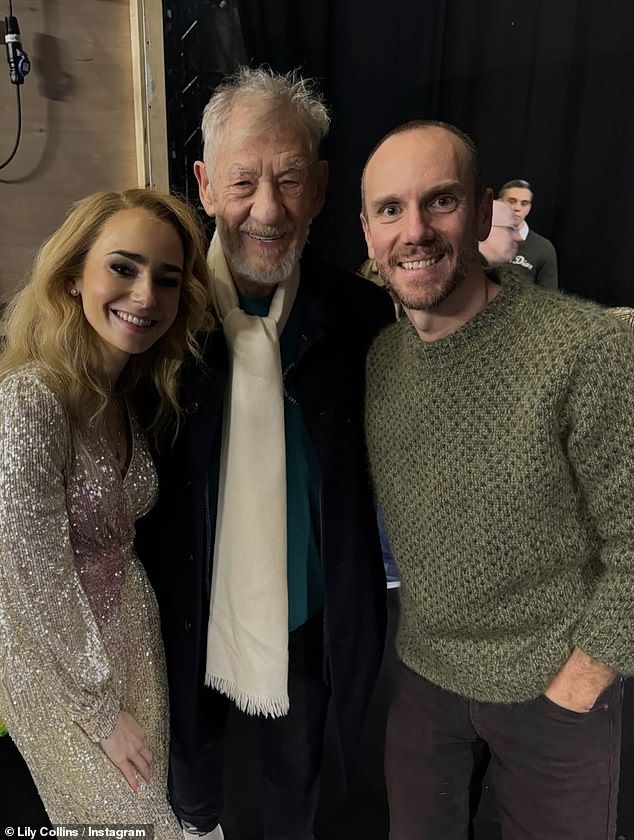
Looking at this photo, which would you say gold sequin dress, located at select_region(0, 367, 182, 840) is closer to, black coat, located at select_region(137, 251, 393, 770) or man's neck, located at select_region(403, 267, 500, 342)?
black coat, located at select_region(137, 251, 393, 770)

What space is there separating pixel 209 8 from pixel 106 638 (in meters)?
2.13

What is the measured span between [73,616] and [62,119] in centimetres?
166

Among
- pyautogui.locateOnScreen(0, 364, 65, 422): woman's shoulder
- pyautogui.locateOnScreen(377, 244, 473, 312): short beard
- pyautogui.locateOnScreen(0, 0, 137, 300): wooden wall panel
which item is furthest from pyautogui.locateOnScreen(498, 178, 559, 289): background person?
pyautogui.locateOnScreen(0, 364, 65, 422): woman's shoulder

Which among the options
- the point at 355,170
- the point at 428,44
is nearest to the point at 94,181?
the point at 355,170

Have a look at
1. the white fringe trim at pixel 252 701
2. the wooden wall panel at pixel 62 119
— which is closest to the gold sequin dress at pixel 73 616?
the white fringe trim at pixel 252 701

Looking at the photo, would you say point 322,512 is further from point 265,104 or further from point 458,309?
point 265,104

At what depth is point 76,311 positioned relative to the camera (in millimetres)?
1091

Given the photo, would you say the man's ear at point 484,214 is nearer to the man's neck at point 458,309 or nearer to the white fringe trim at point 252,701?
the man's neck at point 458,309

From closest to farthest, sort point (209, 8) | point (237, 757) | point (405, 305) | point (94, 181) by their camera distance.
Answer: point (405, 305), point (237, 757), point (94, 181), point (209, 8)

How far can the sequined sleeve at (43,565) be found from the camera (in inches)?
38.1

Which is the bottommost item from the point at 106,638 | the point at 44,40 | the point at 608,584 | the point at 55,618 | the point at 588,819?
the point at 588,819

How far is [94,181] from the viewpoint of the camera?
2.19m

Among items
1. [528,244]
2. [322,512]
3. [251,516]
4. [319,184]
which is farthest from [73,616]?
[528,244]

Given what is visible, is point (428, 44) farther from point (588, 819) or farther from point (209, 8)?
point (588, 819)
